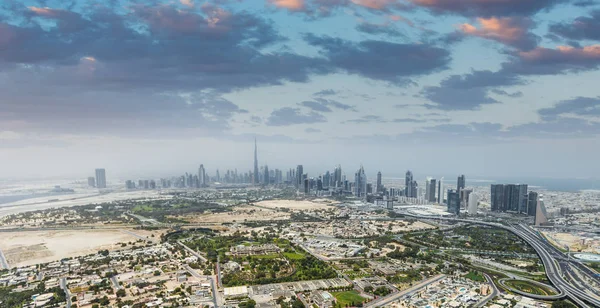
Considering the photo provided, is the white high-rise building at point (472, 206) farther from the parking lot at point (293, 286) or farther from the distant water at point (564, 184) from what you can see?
the distant water at point (564, 184)

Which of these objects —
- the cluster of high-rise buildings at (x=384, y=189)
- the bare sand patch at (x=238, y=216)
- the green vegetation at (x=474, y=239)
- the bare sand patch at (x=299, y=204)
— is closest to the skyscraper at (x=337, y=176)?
the cluster of high-rise buildings at (x=384, y=189)

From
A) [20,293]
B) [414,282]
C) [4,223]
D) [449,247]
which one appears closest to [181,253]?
[20,293]

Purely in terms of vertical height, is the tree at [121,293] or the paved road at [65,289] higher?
the tree at [121,293]

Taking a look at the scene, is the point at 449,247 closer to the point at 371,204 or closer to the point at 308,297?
the point at 308,297

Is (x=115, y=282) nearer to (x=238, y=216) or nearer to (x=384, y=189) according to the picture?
(x=238, y=216)

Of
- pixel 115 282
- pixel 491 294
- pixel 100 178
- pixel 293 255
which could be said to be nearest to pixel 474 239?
pixel 491 294

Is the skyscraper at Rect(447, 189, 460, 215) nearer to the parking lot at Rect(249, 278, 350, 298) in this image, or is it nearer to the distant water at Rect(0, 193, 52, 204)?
the parking lot at Rect(249, 278, 350, 298)

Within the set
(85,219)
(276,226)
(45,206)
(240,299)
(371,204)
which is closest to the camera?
(240,299)
